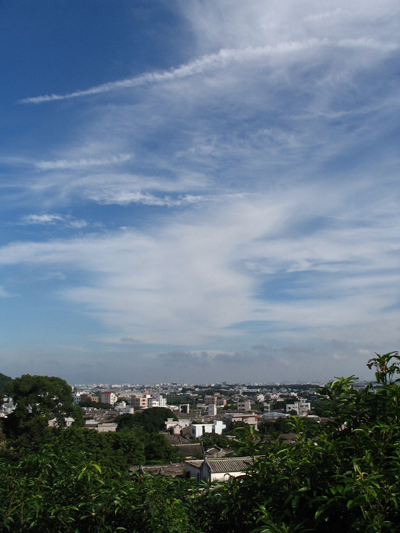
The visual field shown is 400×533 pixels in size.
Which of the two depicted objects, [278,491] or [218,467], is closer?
[278,491]

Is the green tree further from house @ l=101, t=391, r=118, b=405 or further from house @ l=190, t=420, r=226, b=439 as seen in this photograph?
house @ l=101, t=391, r=118, b=405

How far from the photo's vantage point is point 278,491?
2.70 m

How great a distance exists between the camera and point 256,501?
9.09 feet

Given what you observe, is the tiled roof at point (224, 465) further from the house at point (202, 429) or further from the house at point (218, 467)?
the house at point (202, 429)

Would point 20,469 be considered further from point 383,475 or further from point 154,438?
point 154,438

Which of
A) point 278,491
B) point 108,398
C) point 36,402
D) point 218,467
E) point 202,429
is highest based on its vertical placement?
point 278,491

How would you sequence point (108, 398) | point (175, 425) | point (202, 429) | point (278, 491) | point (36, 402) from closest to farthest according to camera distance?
point (278, 491), point (36, 402), point (202, 429), point (175, 425), point (108, 398)

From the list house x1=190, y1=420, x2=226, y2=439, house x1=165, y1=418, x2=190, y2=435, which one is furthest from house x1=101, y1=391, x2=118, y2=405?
house x1=190, y1=420, x2=226, y2=439

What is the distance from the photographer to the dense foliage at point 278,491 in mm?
2357

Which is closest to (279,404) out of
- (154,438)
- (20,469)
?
(154,438)

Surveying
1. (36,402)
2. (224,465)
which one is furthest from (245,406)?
(224,465)

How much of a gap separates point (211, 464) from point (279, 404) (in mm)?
79290

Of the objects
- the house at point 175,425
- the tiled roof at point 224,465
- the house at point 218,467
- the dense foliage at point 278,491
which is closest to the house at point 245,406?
the house at point 175,425

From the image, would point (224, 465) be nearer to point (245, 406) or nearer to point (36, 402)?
point (36, 402)
